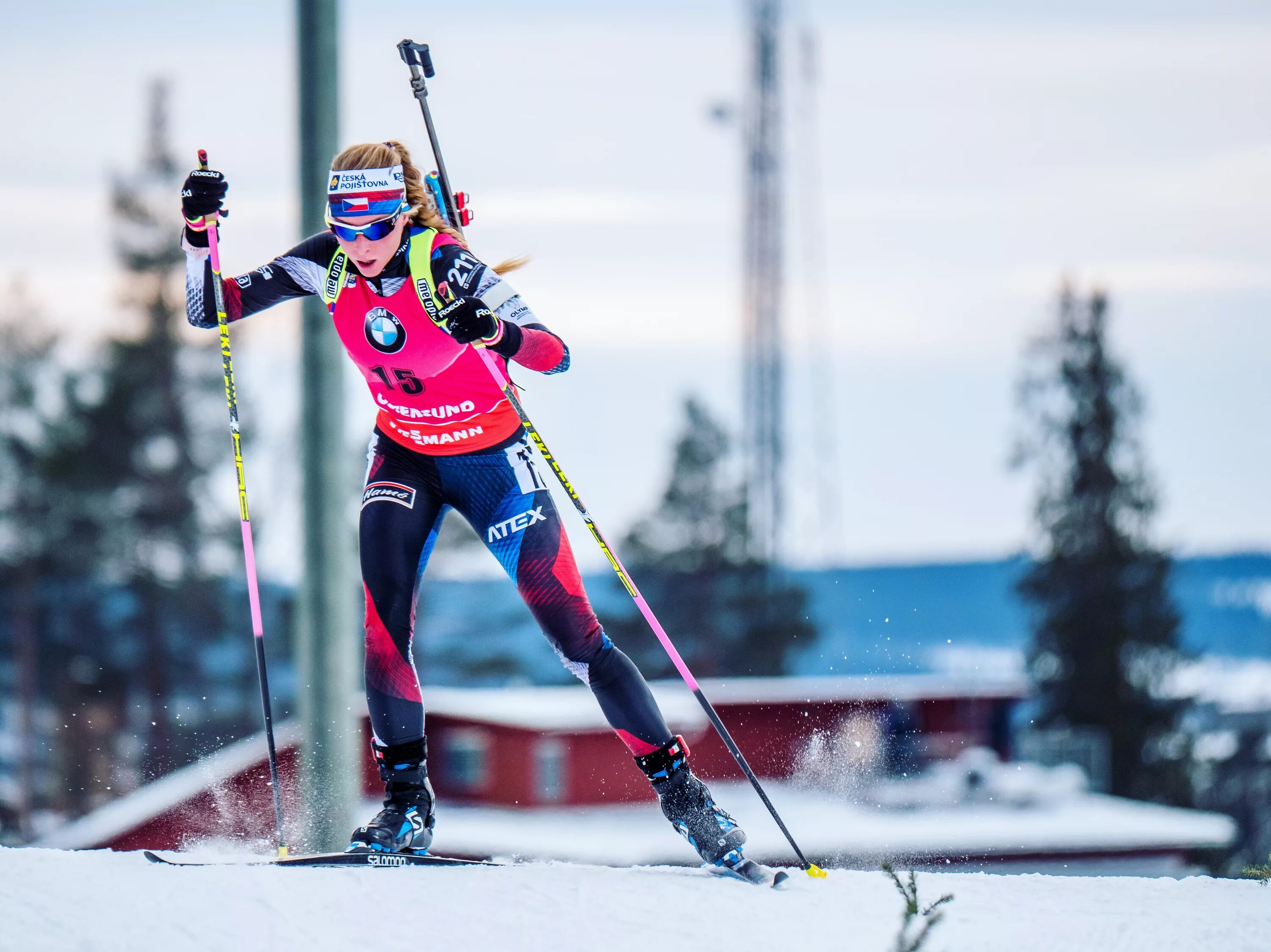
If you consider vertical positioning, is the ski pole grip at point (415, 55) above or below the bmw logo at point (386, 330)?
above

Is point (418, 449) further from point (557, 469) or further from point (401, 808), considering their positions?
point (401, 808)

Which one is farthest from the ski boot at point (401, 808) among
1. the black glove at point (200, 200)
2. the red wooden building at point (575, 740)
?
the red wooden building at point (575, 740)

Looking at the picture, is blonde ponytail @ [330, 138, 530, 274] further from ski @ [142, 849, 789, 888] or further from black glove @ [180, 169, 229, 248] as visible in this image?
ski @ [142, 849, 789, 888]

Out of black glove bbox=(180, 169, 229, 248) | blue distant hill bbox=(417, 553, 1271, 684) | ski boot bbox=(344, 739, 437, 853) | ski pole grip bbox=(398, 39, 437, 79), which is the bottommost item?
blue distant hill bbox=(417, 553, 1271, 684)

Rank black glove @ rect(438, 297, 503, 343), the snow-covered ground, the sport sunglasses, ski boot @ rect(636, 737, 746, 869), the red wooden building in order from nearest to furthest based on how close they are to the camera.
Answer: the snow-covered ground
black glove @ rect(438, 297, 503, 343)
the sport sunglasses
ski boot @ rect(636, 737, 746, 869)
the red wooden building

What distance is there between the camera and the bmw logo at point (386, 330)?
4164 mm

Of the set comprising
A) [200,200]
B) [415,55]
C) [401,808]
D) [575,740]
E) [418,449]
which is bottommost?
[575,740]

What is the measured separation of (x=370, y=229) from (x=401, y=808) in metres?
1.87

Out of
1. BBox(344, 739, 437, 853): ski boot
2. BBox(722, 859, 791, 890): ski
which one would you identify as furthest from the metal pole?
BBox(722, 859, 791, 890): ski

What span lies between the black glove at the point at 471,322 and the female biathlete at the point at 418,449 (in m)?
0.07

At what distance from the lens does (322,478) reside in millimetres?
5047

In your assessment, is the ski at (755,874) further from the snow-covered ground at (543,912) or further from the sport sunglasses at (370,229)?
the sport sunglasses at (370,229)

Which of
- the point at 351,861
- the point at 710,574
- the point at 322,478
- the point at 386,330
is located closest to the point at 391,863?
the point at 351,861

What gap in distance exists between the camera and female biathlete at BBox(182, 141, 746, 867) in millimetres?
4164
